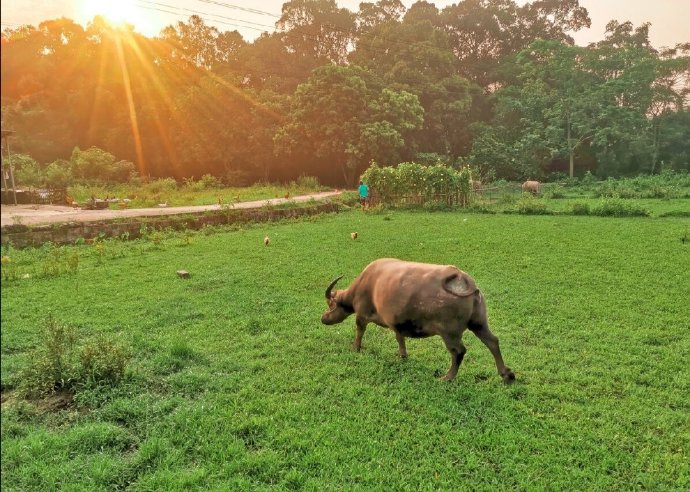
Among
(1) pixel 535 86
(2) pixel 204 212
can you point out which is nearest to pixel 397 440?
(2) pixel 204 212

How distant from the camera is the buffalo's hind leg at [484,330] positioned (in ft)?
16.0

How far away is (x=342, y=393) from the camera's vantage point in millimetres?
4891

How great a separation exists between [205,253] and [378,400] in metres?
8.86

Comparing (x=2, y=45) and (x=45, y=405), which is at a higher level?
(x=2, y=45)

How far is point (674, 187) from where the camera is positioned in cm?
2256

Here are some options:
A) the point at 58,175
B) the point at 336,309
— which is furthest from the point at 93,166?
the point at 336,309

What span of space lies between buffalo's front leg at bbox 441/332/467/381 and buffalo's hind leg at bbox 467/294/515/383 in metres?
0.21

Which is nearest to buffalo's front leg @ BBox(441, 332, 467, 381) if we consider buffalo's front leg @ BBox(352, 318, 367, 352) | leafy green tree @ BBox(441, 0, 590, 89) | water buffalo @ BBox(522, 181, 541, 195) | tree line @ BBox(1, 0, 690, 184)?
buffalo's front leg @ BBox(352, 318, 367, 352)

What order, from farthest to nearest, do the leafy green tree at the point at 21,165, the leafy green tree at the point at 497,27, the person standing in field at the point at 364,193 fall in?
the leafy green tree at the point at 497,27, the person standing in field at the point at 364,193, the leafy green tree at the point at 21,165

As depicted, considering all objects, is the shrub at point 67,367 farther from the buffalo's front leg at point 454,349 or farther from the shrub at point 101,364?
the buffalo's front leg at point 454,349

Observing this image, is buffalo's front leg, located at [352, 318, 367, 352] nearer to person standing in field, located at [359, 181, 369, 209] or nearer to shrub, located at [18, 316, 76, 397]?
shrub, located at [18, 316, 76, 397]

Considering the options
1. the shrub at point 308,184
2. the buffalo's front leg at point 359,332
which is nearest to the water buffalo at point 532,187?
the shrub at point 308,184

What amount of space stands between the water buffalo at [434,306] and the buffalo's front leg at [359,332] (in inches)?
9.8

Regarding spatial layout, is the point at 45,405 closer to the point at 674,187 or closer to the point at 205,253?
the point at 205,253
